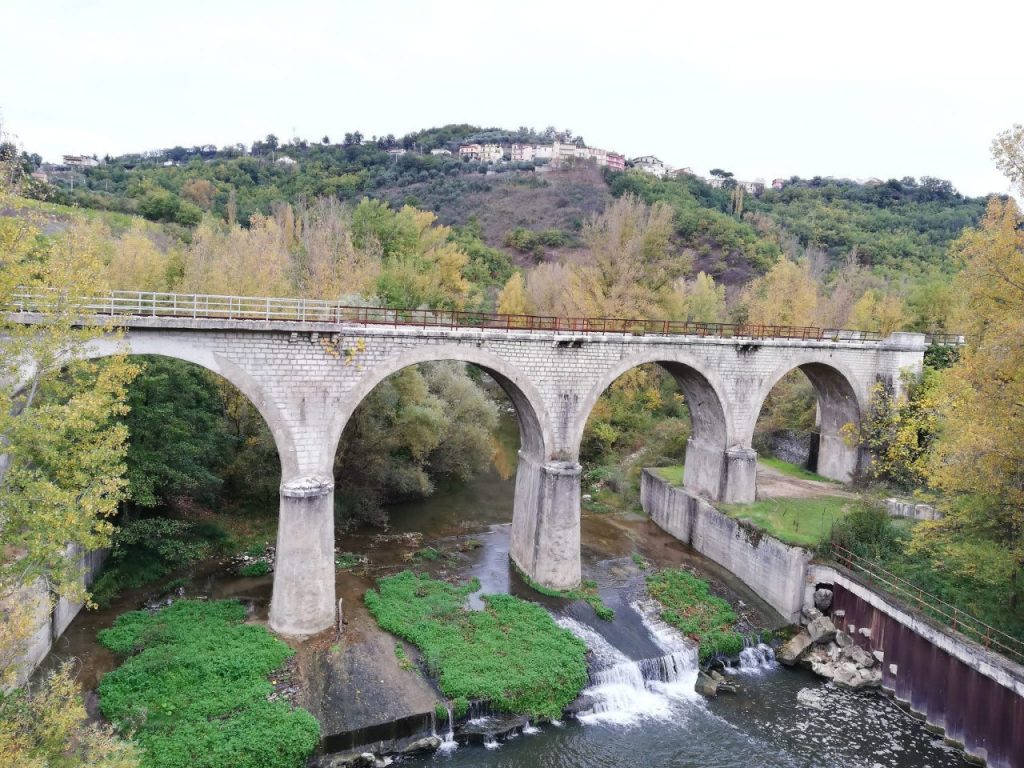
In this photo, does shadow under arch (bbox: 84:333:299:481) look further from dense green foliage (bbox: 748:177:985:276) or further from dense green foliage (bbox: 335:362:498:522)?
dense green foliage (bbox: 748:177:985:276)

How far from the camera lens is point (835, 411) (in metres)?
32.5

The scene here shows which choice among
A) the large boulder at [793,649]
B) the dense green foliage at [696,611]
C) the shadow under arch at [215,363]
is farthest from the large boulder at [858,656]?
the shadow under arch at [215,363]

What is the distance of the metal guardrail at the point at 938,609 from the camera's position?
16.4 m

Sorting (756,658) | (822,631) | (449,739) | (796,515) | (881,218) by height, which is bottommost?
(756,658)

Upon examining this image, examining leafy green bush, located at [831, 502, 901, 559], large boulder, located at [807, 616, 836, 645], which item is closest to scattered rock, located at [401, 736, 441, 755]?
large boulder, located at [807, 616, 836, 645]

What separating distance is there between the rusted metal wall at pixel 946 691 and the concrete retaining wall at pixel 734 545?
2007 mm

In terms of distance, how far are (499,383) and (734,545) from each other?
39.9 ft

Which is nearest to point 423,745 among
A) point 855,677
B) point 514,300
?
point 855,677

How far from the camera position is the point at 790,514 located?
26000mm

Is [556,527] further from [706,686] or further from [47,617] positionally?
[47,617]

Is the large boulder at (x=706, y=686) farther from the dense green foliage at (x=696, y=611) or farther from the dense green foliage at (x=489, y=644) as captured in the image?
the dense green foliage at (x=489, y=644)

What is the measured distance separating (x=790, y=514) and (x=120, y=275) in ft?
108

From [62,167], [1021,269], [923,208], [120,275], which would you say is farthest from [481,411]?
[62,167]

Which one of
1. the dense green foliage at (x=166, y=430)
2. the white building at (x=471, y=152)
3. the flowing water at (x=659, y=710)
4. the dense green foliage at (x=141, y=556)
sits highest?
the white building at (x=471, y=152)
